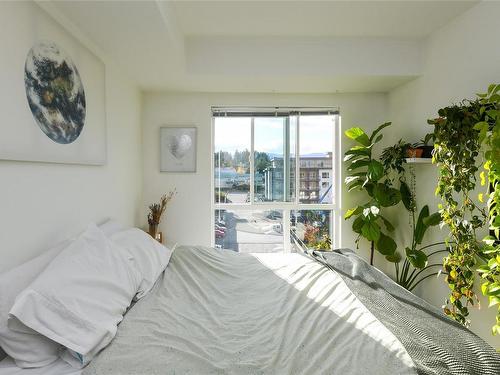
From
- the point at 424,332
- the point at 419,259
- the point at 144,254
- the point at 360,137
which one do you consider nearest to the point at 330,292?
the point at 424,332

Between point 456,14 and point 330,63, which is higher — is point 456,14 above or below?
above

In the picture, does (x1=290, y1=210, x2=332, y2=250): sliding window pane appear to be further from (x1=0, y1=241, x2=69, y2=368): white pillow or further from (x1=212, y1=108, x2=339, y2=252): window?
(x1=0, y1=241, x2=69, y2=368): white pillow

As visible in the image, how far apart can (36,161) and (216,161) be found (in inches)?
A: 80.0

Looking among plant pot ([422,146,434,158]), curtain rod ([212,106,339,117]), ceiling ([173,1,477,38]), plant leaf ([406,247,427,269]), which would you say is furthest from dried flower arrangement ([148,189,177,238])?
plant pot ([422,146,434,158])

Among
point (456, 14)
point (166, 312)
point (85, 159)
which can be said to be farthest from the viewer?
point (456, 14)

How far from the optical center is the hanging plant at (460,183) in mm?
1784

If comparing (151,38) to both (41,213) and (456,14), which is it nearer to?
(41,213)

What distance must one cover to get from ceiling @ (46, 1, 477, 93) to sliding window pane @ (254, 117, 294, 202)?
0.56m

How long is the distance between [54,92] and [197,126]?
173cm

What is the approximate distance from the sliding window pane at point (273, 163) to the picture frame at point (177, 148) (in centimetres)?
76

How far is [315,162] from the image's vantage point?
3367 millimetres

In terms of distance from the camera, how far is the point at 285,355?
105 centimetres

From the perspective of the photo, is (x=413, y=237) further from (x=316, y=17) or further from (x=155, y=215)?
(x=155, y=215)

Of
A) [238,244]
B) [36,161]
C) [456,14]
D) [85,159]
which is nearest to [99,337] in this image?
[36,161]
